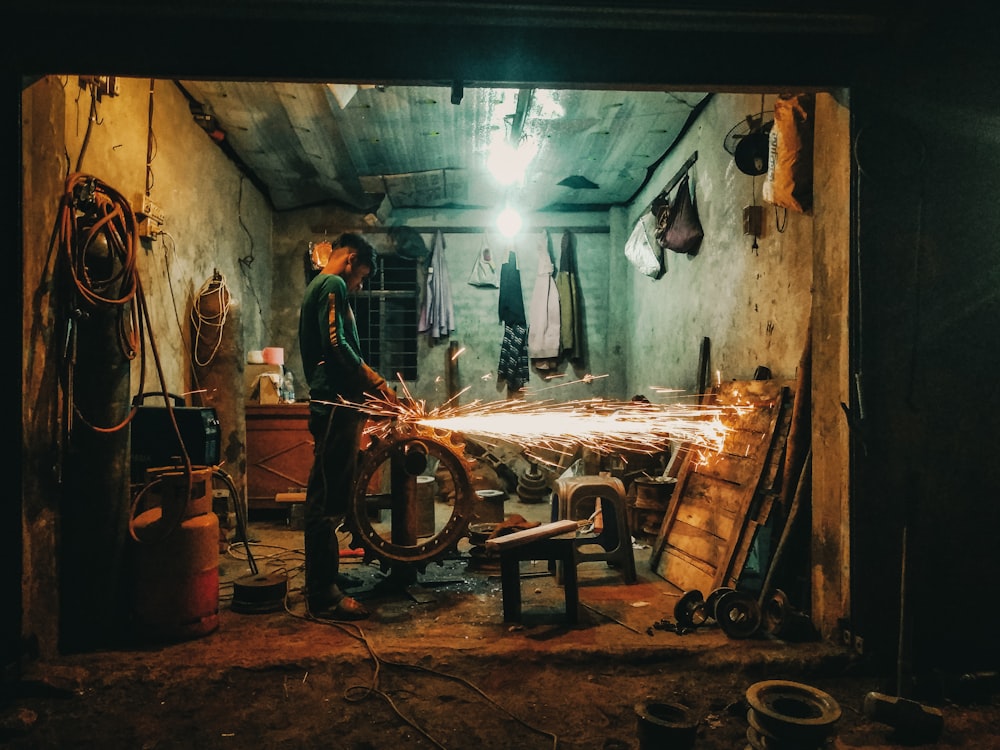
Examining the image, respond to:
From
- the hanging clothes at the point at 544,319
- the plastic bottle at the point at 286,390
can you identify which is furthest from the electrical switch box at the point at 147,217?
the hanging clothes at the point at 544,319

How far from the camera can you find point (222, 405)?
23.5 feet

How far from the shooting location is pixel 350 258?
4.88 m

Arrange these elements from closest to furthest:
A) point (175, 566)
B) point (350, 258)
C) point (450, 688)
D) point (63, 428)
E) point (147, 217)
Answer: point (450, 688) < point (63, 428) < point (175, 566) < point (350, 258) < point (147, 217)

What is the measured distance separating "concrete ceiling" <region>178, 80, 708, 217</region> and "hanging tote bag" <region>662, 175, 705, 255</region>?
94 cm

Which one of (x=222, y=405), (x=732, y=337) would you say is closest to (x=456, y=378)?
(x=222, y=405)

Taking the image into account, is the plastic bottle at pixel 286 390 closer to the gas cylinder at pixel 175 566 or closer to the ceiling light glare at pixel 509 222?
the ceiling light glare at pixel 509 222

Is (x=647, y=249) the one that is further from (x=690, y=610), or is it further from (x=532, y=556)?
(x=690, y=610)

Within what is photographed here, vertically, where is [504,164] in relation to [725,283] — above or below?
above

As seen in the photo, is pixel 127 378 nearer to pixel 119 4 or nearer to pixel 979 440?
pixel 119 4

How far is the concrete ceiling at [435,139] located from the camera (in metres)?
7.16

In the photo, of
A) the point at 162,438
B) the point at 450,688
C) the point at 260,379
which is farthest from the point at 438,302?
the point at 450,688

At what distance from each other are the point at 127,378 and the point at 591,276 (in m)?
8.55

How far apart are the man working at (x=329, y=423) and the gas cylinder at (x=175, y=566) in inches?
27.3

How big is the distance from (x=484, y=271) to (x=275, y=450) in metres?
4.93
